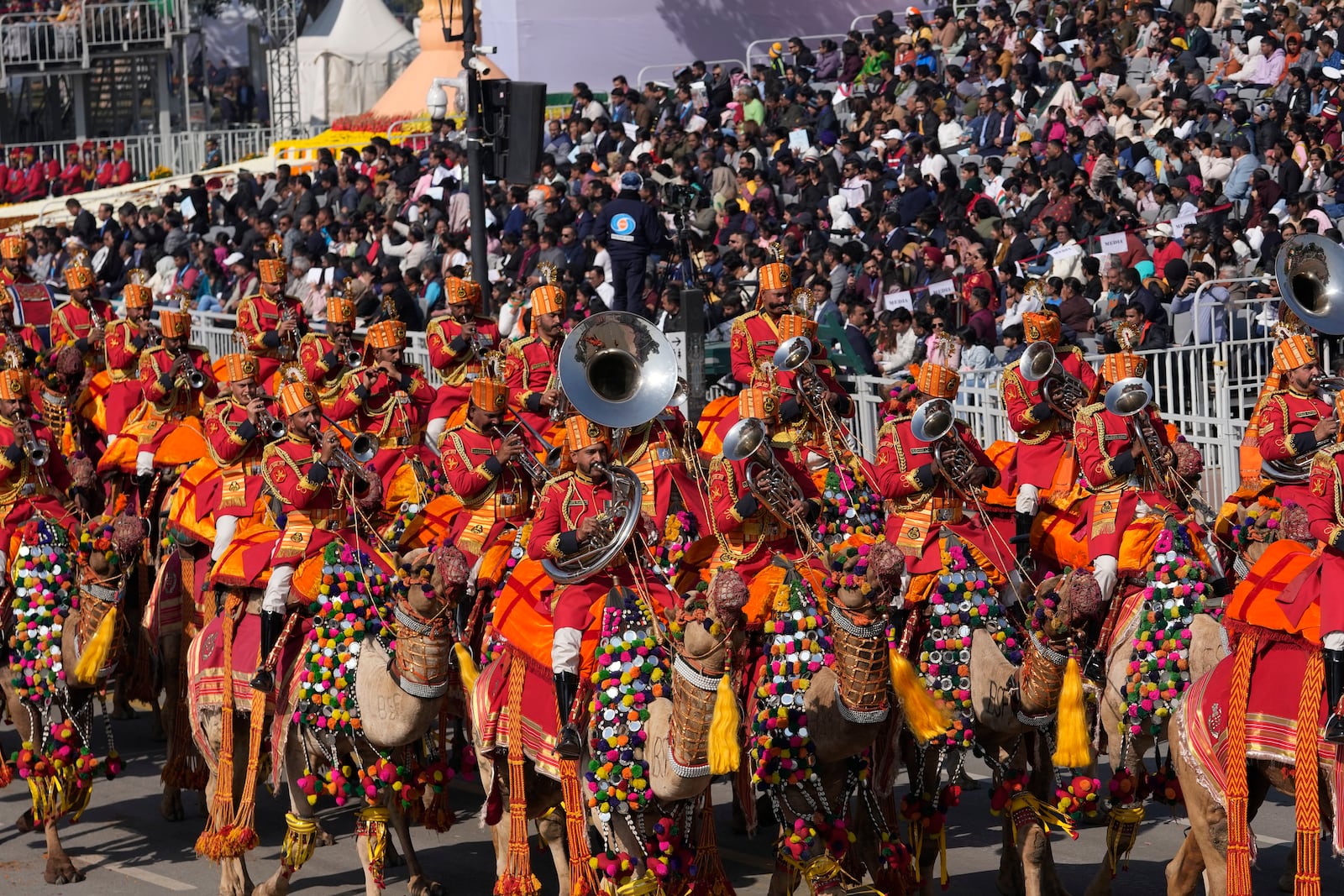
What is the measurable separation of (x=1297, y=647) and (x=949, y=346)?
497 cm

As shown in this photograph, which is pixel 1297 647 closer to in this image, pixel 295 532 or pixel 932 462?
pixel 932 462

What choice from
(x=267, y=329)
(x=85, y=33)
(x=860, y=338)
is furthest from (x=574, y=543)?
(x=85, y=33)

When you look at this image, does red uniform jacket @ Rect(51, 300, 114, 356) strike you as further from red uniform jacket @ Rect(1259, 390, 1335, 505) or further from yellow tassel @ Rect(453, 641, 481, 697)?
red uniform jacket @ Rect(1259, 390, 1335, 505)

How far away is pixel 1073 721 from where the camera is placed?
9688 mm

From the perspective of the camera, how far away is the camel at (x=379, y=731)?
1012 cm

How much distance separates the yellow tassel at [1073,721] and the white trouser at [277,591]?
14.2 feet

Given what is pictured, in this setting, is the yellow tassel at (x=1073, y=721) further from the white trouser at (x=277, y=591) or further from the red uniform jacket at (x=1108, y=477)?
the white trouser at (x=277, y=591)

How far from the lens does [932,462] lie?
1145cm

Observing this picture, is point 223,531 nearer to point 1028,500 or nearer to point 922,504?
point 922,504

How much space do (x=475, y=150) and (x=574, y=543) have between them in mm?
7766

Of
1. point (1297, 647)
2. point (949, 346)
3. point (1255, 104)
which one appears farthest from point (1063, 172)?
point (1297, 647)

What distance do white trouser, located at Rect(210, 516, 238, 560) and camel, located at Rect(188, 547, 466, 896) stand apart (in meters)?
0.98

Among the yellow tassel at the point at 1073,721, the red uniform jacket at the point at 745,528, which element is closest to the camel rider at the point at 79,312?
the red uniform jacket at the point at 745,528

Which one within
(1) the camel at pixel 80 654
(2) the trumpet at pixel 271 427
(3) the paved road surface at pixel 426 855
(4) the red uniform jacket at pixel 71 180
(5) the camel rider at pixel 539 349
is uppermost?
(4) the red uniform jacket at pixel 71 180
